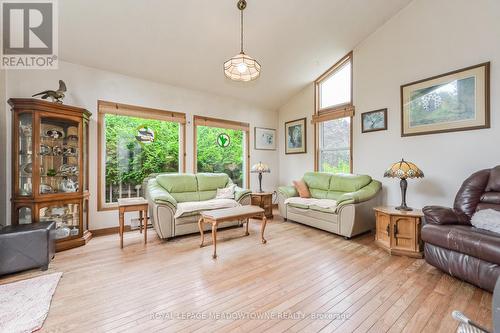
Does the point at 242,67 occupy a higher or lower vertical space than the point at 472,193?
higher

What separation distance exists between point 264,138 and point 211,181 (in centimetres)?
207

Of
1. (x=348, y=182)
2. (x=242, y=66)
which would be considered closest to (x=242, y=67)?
(x=242, y=66)

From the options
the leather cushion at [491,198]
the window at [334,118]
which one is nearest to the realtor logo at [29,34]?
the window at [334,118]

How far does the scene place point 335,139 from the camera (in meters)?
4.82

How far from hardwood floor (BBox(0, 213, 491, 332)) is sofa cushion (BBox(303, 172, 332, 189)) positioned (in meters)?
1.59

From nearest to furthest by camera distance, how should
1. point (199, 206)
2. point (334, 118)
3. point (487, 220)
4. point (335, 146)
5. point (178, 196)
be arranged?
point (487, 220)
point (199, 206)
point (178, 196)
point (334, 118)
point (335, 146)

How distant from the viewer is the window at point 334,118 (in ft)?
14.9

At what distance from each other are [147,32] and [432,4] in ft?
13.8

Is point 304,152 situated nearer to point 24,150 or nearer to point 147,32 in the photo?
point 147,32

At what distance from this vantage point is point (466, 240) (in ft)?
6.88

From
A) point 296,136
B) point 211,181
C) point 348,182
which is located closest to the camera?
point 348,182

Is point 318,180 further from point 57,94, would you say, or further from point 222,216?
point 57,94

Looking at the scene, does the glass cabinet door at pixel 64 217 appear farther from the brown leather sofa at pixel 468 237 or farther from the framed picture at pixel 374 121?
the framed picture at pixel 374 121

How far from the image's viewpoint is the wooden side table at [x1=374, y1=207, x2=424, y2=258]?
2799 millimetres
